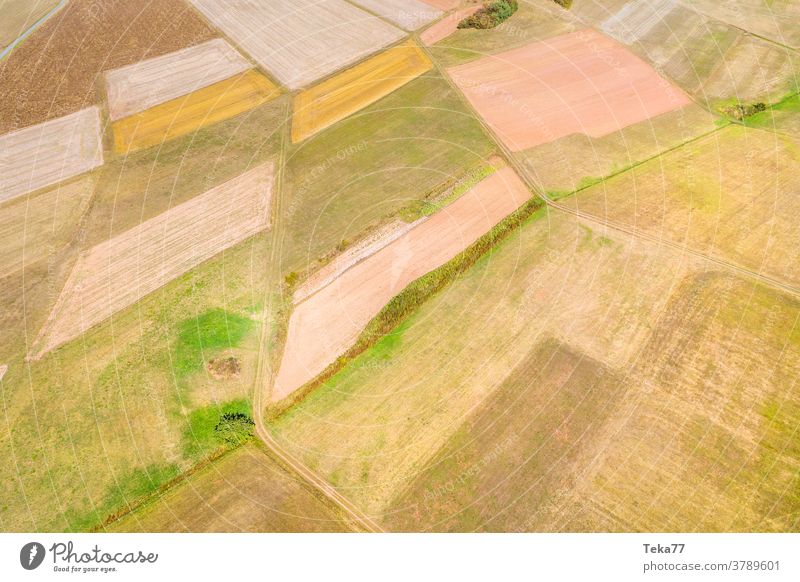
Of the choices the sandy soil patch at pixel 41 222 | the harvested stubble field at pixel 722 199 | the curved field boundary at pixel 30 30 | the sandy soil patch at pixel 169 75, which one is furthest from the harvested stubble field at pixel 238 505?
the curved field boundary at pixel 30 30

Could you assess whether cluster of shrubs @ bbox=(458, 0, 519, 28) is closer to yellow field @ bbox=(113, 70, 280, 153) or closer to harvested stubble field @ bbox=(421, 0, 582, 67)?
harvested stubble field @ bbox=(421, 0, 582, 67)

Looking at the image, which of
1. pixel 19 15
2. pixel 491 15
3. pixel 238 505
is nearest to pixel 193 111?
pixel 19 15

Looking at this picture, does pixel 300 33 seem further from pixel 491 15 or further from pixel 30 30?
pixel 30 30

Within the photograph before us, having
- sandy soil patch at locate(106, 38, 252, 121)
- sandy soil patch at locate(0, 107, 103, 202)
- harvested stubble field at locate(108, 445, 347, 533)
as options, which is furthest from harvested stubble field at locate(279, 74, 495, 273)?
sandy soil patch at locate(0, 107, 103, 202)

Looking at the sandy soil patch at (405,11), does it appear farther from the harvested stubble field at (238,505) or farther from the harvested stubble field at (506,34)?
the harvested stubble field at (238,505)
